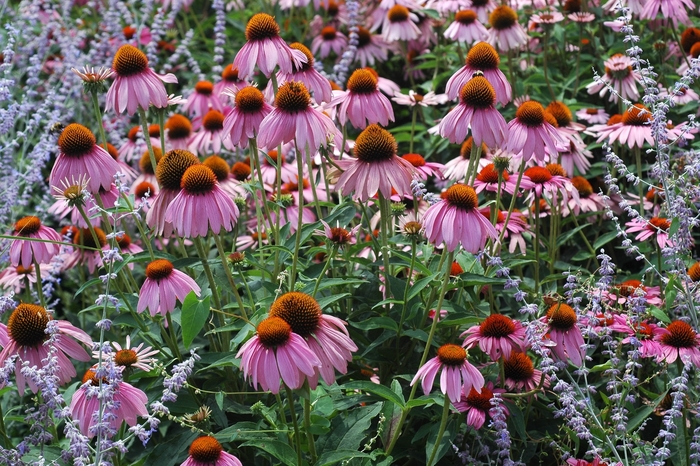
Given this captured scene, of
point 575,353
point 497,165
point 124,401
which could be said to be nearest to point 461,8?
point 497,165

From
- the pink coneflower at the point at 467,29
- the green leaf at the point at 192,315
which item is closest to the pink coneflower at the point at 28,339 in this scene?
the green leaf at the point at 192,315

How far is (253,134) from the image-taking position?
8.43 ft

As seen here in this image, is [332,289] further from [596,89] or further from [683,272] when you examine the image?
[596,89]

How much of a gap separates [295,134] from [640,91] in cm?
255

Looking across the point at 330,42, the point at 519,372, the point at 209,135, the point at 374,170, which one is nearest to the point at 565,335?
the point at 519,372

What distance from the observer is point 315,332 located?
192 cm

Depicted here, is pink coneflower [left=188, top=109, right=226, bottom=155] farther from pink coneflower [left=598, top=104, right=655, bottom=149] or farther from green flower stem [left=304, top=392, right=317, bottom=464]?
green flower stem [left=304, top=392, right=317, bottom=464]

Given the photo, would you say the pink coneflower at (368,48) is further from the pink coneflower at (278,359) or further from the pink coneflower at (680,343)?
the pink coneflower at (278,359)

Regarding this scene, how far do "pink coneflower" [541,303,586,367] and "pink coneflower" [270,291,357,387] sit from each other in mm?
698

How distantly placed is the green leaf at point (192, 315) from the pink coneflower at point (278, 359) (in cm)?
27

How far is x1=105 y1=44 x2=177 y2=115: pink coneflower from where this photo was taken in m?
2.57

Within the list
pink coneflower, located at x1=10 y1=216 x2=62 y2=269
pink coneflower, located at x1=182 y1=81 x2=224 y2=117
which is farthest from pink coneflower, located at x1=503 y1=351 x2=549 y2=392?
pink coneflower, located at x1=182 y1=81 x2=224 y2=117

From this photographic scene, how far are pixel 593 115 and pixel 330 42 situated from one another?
171 centimetres

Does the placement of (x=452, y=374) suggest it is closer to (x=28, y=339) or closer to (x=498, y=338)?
(x=498, y=338)
